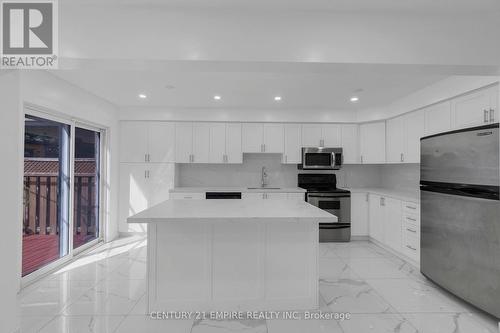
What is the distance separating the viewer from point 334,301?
2.60 meters

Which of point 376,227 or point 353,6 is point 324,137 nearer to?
point 376,227

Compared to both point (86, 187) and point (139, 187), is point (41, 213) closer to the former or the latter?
point (86, 187)

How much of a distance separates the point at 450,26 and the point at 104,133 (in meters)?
4.83

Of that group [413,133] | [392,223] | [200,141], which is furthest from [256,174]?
[413,133]

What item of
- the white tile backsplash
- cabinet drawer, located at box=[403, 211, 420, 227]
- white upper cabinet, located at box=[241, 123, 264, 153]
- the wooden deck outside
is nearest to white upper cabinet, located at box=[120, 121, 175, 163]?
the white tile backsplash

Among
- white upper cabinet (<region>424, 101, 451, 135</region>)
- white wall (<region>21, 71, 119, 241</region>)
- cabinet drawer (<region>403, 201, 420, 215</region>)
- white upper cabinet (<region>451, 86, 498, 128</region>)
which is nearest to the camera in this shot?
white upper cabinet (<region>451, 86, 498, 128</region>)

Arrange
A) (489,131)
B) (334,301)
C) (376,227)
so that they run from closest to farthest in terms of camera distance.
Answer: (489,131), (334,301), (376,227)

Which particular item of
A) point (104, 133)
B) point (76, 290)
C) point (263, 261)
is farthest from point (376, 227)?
point (104, 133)

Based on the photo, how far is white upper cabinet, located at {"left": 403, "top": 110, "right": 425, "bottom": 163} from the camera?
152 inches

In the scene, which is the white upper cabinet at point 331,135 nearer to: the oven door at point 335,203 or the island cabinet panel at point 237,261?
the oven door at point 335,203

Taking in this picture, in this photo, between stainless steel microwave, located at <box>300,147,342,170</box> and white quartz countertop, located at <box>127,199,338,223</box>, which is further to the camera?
stainless steel microwave, located at <box>300,147,342,170</box>

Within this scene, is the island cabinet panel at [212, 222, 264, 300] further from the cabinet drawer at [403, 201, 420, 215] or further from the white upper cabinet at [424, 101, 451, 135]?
the white upper cabinet at [424, 101, 451, 135]

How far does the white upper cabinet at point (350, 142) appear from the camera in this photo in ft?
16.7

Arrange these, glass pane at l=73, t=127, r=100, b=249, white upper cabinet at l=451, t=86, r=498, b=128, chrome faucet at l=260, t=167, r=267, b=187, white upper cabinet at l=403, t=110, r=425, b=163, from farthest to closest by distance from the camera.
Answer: chrome faucet at l=260, t=167, r=267, b=187 → glass pane at l=73, t=127, r=100, b=249 → white upper cabinet at l=403, t=110, r=425, b=163 → white upper cabinet at l=451, t=86, r=498, b=128
